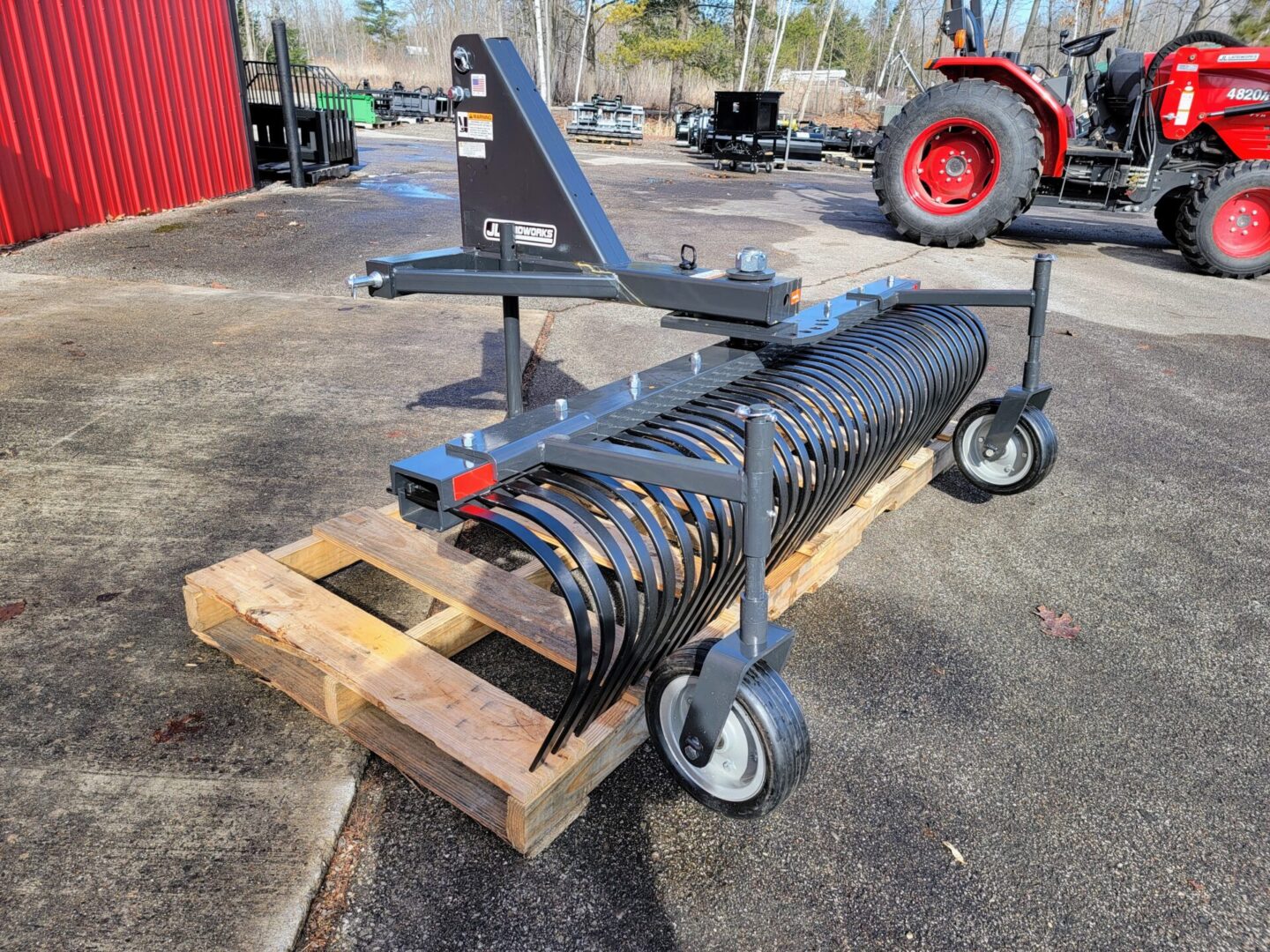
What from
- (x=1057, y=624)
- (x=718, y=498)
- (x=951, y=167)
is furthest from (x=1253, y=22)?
(x=718, y=498)

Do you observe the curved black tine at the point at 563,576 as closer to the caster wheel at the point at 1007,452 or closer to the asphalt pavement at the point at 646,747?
the asphalt pavement at the point at 646,747

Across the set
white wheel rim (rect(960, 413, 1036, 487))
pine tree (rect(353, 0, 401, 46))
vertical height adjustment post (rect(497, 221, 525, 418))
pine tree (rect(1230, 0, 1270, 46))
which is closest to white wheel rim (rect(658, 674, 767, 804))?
vertical height adjustment post (rect(497, 221, 525, 418))

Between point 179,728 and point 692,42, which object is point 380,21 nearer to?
point 692,42

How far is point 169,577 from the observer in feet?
9.06

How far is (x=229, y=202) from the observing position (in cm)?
1022

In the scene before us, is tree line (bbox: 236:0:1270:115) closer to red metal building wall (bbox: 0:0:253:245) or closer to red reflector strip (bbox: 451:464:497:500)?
red metal building wall (bbox: 0:0:253:245)

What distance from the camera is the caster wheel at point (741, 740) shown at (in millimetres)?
1743

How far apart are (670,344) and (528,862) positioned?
400cm

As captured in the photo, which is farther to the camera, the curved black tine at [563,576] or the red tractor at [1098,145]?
the red tractor at [1098,145]

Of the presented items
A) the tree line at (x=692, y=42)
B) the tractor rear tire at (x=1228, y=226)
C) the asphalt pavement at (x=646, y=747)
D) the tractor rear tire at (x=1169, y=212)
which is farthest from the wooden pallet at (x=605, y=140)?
the asphalt pavement at (x=646, y=747)

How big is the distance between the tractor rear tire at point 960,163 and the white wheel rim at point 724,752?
771 centimetres

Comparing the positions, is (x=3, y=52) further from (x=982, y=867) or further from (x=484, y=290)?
(x=982, y=867)

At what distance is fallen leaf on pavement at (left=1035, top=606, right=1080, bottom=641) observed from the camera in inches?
109

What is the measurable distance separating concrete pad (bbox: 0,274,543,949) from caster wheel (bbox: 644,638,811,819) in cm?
73
